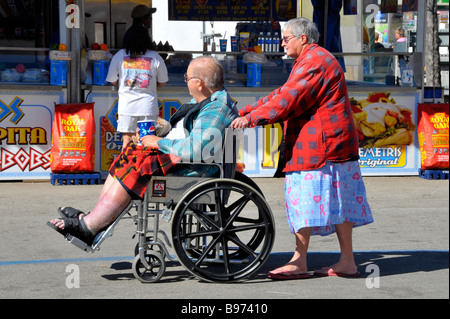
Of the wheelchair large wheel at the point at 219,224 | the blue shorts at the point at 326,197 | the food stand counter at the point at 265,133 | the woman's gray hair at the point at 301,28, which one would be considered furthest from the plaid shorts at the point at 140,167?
the food stand counter at the point at 265,133

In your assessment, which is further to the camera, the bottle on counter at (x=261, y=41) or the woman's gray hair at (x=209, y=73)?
the bottle on counter at (x=261, y=41)

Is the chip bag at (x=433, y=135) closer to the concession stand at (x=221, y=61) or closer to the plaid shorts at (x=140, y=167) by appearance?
the concession stand at (x=221, y=61)

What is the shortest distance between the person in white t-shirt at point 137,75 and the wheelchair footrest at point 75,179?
2.64 ft

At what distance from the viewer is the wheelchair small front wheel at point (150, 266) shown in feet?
17.0

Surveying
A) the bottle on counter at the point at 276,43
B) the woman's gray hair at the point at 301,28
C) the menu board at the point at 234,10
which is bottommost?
the woman's gray hair at the point at 301,28

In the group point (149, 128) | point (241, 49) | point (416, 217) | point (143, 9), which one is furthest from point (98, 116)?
point (149, 128)

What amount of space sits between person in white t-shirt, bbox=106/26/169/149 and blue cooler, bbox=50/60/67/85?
71 centimetres

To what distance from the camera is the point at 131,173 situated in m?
5.11

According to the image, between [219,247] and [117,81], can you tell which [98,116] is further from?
[219,247]

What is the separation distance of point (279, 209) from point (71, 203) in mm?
2094

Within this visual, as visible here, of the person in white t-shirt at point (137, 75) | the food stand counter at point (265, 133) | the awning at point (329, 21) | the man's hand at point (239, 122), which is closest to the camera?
the man's hand at point (239, 122)

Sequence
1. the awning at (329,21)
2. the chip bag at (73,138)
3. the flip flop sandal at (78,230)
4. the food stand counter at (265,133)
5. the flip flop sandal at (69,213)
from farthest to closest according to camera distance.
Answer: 1. the awning at (329,21)
2. the food stand counter at (265,133)
3. the chip bag at (73,138)
4. the flip flop sandal at (69,213)
5. the flip flop sandal at (78,230)

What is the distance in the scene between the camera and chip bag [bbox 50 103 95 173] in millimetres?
9406

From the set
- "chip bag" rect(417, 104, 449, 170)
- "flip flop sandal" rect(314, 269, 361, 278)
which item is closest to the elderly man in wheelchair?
"flip flop sandal" rect(314, 269, 361, 278)
